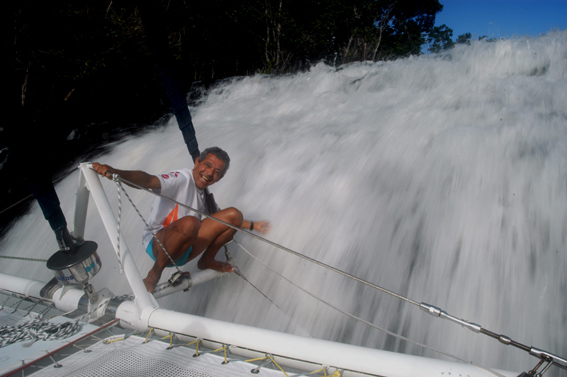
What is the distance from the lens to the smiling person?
2502 millimetres

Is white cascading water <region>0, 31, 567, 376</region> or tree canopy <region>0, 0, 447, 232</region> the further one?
tree canopy <region>0, 0, 447, 232</region>

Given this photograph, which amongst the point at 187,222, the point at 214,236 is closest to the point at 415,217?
the point at 214,236

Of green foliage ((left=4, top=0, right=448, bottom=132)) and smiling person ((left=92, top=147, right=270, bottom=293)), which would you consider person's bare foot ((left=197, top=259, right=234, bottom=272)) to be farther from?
green foliage ((left=4, top=0, right=448, bottom=132))

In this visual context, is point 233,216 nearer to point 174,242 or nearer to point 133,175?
point 174,242

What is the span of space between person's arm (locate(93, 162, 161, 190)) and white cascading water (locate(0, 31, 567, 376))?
3.28 ft

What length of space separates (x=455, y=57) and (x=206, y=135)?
3999 mm

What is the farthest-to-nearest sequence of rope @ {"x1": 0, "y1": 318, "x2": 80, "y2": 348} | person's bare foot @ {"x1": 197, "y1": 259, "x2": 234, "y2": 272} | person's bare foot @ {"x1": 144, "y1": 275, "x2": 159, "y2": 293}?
person's bare foot @ {"x1": 197, "y1": 259, "x2": 234, "y2": 272} → person's bare foot @ {"x1": 144, "y1": 275, "x2": 159, "y2": 293} → rope @ {"x1": 0, "y1": 318, "x2": 80, "y2": 348}

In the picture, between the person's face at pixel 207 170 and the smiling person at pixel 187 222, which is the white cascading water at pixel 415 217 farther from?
the person's face at pixel 207 170

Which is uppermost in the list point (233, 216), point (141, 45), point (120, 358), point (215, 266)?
point (141, 45)

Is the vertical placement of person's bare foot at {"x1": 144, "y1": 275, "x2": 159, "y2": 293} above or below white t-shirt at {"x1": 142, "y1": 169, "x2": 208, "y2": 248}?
below

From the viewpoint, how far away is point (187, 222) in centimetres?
251

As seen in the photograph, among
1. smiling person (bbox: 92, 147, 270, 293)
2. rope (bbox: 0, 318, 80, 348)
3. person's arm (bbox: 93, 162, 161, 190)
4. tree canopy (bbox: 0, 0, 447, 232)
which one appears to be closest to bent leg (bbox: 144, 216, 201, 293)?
smiling person (bbox: 92, 147, 270, 293)

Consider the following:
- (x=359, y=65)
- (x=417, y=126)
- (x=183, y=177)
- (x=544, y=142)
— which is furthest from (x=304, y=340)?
(x=359, y=65)

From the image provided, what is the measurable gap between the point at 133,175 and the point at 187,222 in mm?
435
